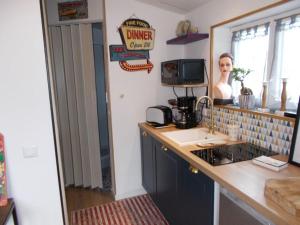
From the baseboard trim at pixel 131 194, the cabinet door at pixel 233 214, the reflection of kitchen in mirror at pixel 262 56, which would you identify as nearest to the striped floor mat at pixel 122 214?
the baseboard trim at pixel 131 194

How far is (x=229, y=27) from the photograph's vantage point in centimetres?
208

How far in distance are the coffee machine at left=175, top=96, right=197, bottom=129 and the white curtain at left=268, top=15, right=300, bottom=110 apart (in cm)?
79

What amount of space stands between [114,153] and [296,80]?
75.6 inches

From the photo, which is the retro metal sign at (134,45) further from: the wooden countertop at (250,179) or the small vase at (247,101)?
the wooden countertop at (250,179)

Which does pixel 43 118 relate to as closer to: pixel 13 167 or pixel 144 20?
pixel 13 167

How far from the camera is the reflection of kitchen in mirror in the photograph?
5.17 feet

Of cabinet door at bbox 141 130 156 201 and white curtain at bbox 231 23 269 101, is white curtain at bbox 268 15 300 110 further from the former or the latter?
cabinet door at bbox 141 130 156 201

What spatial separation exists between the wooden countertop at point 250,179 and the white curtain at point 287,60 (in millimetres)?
518

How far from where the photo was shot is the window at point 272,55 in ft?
5.20

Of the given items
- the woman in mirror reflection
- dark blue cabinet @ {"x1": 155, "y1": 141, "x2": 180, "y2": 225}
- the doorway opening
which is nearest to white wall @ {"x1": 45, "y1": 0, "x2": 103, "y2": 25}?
the doorway opening

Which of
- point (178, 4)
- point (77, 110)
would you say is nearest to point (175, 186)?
point (77, 110)

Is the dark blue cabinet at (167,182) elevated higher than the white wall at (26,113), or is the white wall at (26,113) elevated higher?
the white wall at (26,113)

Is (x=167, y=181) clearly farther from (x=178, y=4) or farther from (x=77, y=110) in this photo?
(x=178, y=4)

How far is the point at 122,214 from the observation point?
7.77 ft
